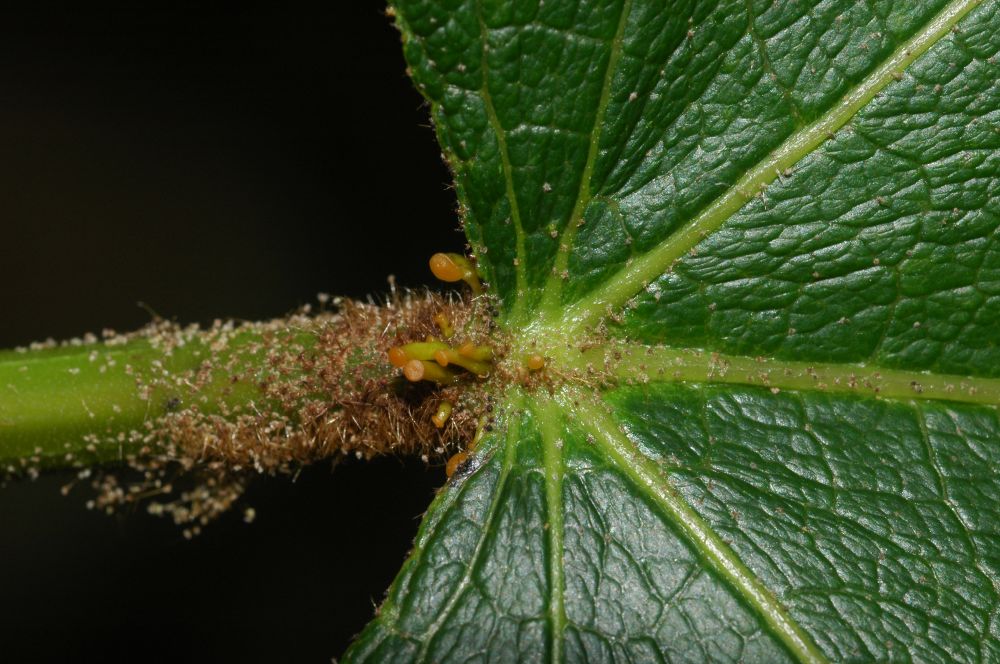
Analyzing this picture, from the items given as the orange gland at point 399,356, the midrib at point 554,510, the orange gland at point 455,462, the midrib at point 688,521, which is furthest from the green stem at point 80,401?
the midrib at point 688,521

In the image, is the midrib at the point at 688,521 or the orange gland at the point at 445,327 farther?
the orange gland at the point at 445,327

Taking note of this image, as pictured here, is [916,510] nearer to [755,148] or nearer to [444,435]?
[755,148]

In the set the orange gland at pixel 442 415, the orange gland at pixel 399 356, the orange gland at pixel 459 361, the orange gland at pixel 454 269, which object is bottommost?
the orange gland at pixel 442 415

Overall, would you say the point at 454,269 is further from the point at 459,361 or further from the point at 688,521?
the point at 688,521

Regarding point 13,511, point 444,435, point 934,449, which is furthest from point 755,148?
point 13,511

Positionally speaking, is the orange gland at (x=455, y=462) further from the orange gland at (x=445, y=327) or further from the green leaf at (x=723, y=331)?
the orange gland at (x=445, y=327)
